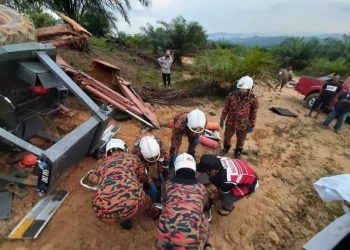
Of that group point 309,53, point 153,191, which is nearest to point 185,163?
point 153,191

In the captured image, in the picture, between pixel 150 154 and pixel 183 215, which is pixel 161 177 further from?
pixel 183 215

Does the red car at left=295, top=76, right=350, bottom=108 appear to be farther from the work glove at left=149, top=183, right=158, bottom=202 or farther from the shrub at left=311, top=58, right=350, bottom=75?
the shrub at left=311, top=58, right=350, bottom=75

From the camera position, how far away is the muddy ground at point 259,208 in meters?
3.18

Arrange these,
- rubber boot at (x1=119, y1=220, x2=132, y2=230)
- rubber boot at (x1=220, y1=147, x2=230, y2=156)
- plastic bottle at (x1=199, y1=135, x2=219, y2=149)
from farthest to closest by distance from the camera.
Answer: plastic bottle at (x1=199, y1=135, x2=219, y2=149), rubber boot at (x1=220, y1=147, x2=230, y2=156), rubber boot at (x1=119, y1=220, x2=132, y2=230)

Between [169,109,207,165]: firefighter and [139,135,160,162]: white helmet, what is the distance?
0.81 meters

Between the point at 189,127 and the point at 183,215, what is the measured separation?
5.40 ft

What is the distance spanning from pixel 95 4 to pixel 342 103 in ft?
33.6

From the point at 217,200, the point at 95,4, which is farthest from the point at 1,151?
the point at 95,4

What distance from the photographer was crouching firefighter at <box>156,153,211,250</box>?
246cm

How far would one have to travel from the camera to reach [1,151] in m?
4.08

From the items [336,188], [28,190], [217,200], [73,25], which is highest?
[73,25]

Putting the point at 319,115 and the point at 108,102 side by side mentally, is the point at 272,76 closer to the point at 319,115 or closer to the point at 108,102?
the point at 319,115

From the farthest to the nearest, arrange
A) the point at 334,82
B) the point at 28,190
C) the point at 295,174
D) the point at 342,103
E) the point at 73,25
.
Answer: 1. the point at 334,82
2. the point at 342,103
3. the point at 73,25
4. the point at 295,174
5. the point at 28,190

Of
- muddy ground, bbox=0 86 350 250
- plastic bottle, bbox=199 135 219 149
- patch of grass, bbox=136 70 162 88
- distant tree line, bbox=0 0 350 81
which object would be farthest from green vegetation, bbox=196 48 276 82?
plastic bottle, bbox=199 135 219 149
